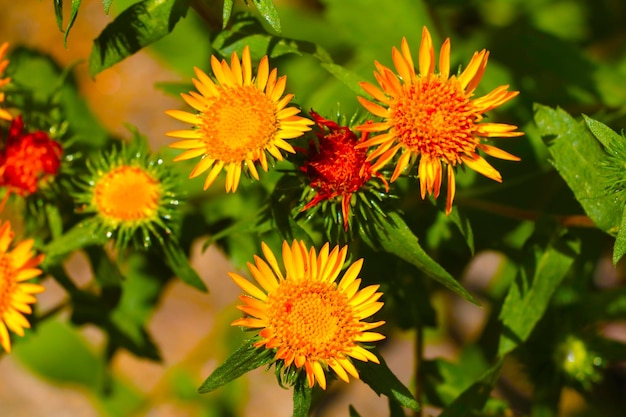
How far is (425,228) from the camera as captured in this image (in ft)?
8.19

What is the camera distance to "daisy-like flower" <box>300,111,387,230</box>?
6.00ft

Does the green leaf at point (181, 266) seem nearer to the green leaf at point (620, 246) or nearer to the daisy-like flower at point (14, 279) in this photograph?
the daisy-like flower at point (14, 279)

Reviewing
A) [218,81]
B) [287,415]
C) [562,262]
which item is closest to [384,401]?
[287,415]

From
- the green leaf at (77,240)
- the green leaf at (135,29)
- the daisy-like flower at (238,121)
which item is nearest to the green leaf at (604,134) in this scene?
the daisy-like flower at (238,121)

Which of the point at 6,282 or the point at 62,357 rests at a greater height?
the point at 6,282

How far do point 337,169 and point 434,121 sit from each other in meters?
0.29

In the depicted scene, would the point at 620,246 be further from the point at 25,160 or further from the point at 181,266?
the point at 25,160

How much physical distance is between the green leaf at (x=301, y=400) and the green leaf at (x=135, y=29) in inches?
41.8

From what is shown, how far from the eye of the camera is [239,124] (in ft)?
6.23

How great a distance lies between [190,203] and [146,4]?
3.30 ft

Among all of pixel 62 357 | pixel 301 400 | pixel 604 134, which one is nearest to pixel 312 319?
pixel 301 400

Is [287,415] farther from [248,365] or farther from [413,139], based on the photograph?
[413,139]

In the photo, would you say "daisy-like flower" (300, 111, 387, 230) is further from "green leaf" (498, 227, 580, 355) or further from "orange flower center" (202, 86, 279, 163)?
"green leaf" (498, 227, 580, 355)

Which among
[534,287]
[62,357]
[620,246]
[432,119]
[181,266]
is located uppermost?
[432,119]
